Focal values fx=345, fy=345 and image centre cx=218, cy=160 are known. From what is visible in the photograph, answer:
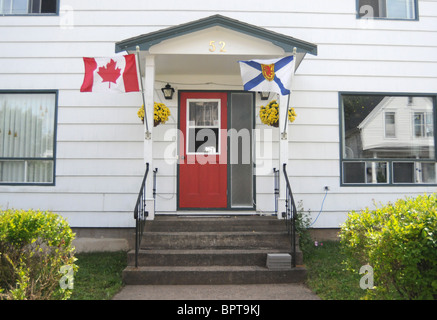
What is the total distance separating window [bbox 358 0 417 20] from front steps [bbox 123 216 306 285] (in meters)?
4.51

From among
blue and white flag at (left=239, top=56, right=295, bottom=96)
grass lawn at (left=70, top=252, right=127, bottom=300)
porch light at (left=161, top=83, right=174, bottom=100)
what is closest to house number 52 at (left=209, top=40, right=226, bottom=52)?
blue and white flag at (left=239, top=56, right=295, bottom=96)

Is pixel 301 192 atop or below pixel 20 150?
below

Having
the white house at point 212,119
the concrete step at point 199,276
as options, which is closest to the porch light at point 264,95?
the white house at point 212,119

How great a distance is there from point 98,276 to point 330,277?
3197mm

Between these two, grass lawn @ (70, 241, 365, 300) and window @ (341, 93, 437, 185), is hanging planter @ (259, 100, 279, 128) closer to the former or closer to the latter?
window @ (341, 93, 437, 185)

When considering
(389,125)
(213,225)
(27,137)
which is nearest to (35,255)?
(213,225)

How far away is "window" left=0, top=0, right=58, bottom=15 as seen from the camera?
6570 millimetres

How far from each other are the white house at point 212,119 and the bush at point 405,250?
3028 millimetres

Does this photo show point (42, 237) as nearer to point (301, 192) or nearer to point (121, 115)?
point (121, 115)

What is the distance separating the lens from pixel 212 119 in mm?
6500

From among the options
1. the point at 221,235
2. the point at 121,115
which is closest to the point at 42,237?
the point at 221,235

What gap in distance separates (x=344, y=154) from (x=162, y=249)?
3.77 m

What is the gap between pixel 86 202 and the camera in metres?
6.23

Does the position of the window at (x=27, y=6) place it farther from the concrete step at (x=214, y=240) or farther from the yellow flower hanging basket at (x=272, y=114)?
the concrete step at (x=214, y=240)
